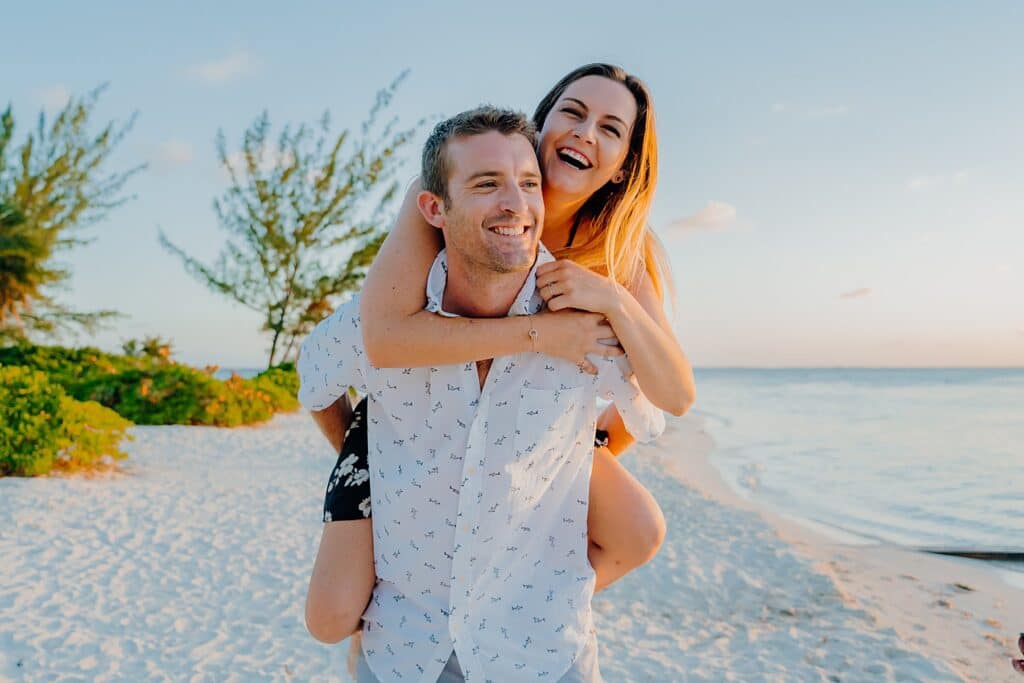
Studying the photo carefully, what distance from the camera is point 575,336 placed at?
98.1 inches

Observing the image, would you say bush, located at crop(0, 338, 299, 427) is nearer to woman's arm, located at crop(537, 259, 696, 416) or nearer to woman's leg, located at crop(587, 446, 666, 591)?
woman's leg, located at crop(587, 446, 666, 591)

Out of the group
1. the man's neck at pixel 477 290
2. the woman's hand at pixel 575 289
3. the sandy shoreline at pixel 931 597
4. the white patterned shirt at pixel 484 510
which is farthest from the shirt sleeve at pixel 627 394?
the sandy shoreline at pixel 931 597

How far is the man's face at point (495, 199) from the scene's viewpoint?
2.33 meters

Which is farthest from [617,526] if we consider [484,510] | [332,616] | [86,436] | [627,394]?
[86,436]

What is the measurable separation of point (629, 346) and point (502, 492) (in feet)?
1.89

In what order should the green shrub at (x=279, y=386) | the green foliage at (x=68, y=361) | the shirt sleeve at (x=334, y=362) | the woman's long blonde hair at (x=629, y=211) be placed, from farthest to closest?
the green shrub at (x=279, y=386), the green foliage at (x=68, y=361), the woman's long blonde hair at (x=629, y=211), the shirt sleeve at (x=334, y=362)

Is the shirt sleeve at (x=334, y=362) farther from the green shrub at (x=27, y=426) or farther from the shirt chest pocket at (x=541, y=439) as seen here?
the green shrub at (x=27, y=426)

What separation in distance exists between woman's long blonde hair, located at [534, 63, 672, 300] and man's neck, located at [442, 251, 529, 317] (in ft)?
1.49

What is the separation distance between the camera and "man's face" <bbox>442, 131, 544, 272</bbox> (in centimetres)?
233

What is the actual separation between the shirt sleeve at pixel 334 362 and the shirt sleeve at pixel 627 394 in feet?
2.51

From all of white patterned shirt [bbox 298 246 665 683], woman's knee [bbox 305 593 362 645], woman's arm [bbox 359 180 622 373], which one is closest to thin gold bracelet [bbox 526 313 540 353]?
woman's arm [bbox 359 180 622 373]

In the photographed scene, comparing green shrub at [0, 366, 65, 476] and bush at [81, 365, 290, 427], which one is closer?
green shrub at [0, 366, 65, 476]

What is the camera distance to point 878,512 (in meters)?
11.5

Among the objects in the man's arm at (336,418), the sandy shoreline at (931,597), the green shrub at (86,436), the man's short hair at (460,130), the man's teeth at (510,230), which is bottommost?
the sandy shoreline at (931,597)
